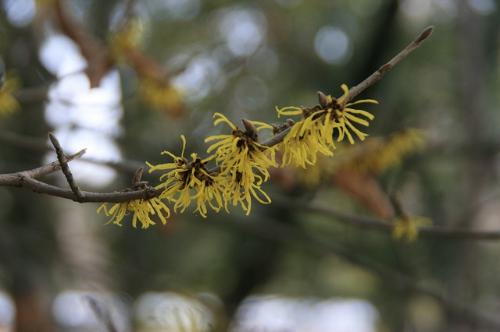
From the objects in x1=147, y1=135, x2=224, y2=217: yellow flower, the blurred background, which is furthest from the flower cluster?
the blurred background

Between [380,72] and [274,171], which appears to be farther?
[274,171]

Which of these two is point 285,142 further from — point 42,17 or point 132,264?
point 132,264

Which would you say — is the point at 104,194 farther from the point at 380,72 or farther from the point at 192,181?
the point at 380,72

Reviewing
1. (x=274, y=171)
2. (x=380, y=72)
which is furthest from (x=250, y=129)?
(x=274, y=171)

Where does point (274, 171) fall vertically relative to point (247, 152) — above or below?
above

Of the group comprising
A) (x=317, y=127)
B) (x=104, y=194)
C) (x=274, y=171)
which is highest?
(x=274, y=171)

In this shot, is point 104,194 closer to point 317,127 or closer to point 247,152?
point 247,152

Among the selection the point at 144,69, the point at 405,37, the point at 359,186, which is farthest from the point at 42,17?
the point at 405,37

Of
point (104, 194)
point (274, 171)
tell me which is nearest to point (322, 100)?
point (104, 194)
